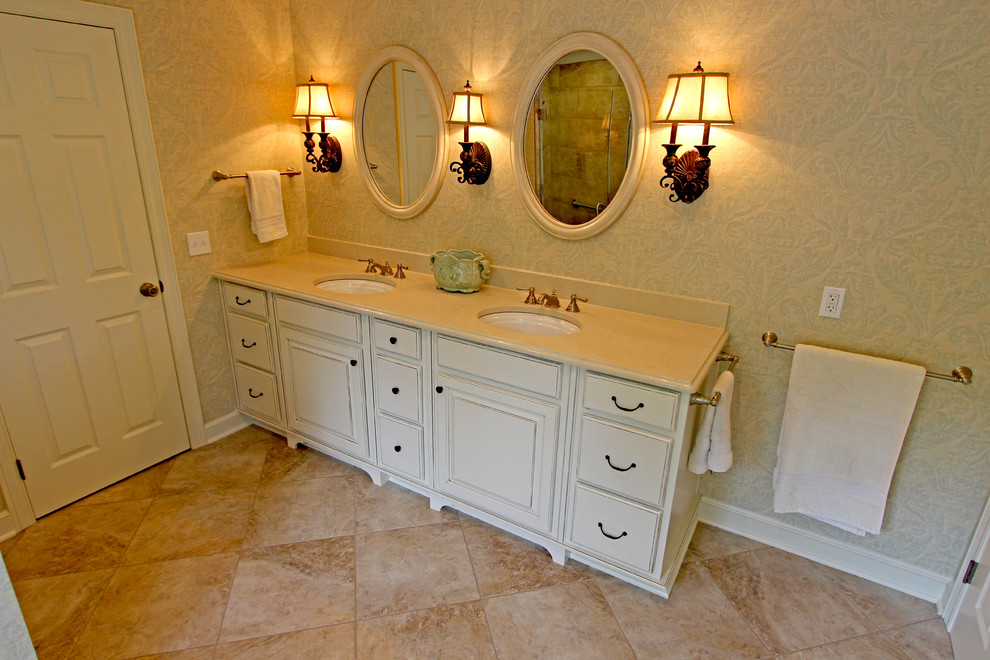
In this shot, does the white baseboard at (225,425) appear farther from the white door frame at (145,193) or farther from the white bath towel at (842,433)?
the white bath towel at (842,433)

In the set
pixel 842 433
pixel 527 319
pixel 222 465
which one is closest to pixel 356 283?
pixel 527 319

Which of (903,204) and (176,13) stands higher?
(176,13)

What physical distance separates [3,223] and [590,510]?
7.96 ft

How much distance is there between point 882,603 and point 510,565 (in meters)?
1.36

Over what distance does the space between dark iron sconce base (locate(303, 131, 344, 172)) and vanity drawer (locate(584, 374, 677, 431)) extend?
1948 millimetres

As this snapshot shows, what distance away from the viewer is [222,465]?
271 cm

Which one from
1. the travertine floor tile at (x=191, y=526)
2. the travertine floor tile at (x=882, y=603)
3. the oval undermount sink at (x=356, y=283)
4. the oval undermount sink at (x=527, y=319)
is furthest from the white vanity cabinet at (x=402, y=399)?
the travertine floor tile at (x=882, y=603)

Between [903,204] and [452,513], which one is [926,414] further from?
[452,513]

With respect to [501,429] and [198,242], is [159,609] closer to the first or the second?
[501,429]

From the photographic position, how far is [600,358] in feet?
5.89

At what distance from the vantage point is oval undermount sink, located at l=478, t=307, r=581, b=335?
2275 millimetres

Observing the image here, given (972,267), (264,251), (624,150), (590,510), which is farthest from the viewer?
(264,251)

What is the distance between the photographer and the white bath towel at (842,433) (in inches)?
71.2

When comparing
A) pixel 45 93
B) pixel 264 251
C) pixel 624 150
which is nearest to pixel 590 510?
pixel 624 150
